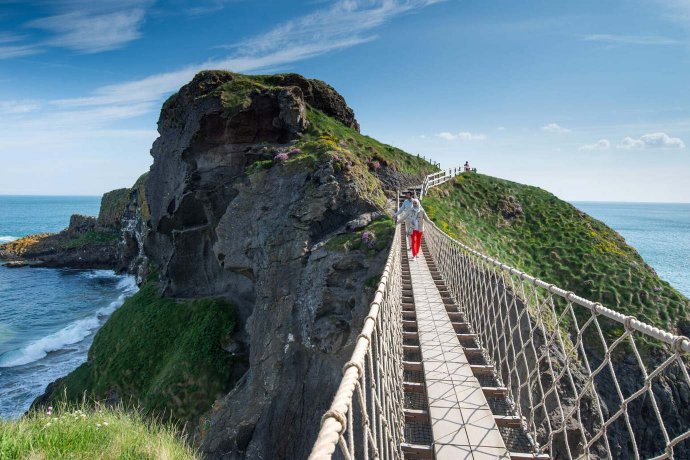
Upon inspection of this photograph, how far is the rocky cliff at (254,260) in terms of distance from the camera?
14.4 m

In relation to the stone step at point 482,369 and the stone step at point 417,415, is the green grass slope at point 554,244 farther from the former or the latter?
the stone step at point 417,415

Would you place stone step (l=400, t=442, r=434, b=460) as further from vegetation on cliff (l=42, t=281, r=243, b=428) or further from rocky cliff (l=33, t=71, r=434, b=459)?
vegetation on cliff (l=42, t=281, r=243, b=428)

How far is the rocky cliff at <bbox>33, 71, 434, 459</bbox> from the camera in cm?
1445

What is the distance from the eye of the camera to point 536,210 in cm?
2911

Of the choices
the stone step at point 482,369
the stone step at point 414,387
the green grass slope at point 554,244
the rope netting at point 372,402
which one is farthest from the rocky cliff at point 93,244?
the rope netting at point 372,402

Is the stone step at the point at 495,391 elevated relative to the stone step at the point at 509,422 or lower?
elevated

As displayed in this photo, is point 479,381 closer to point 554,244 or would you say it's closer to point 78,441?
point 78,441

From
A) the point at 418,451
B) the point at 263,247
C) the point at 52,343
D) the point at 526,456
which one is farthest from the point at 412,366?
the point at 52,343

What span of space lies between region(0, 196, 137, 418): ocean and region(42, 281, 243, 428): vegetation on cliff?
13.7ft

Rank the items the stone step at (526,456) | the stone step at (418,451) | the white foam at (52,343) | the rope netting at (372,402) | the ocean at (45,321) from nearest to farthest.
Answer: the rope netting at (372,402), the stone step at (526,456), the stone step at (418,451), the ocean at (45,321), the white foam at (52,343)

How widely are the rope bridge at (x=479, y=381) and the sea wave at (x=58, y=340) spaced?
101 feet

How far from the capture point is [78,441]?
4965mm

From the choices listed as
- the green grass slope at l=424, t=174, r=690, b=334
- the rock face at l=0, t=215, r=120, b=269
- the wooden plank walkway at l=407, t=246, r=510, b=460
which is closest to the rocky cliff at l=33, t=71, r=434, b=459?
the green grass slope at l=424, t=174, r=690, b=334

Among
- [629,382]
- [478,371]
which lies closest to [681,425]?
[629,382]
